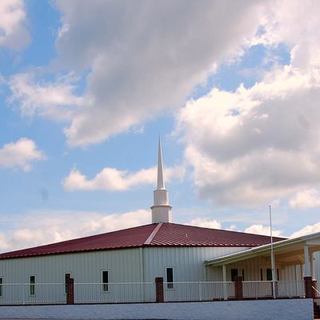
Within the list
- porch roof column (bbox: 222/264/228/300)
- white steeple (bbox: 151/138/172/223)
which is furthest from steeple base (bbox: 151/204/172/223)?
porch roof column (bbox: 222/264/228/300)

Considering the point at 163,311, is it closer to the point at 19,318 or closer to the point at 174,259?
the point at 174,259

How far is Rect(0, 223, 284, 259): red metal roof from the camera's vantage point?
120ft

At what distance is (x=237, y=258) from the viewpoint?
34.6 metres

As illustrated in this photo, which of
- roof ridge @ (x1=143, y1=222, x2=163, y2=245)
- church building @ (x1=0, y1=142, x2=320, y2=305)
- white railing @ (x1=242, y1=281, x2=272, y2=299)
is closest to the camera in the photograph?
white railing @ (x1=242, y1=281, x2=272, y2=299)

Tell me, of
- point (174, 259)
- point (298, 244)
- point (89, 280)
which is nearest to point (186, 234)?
point (174, 259)

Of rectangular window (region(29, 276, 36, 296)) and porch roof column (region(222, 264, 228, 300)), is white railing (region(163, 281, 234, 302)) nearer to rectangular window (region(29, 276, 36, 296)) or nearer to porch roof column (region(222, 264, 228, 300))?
porch roof column (region(222, 264, 228, 300))

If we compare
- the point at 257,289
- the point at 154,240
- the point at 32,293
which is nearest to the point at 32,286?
the point at 32,293

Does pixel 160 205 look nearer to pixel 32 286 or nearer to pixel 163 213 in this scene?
pixel 163 213

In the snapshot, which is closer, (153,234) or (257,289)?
(257,289)

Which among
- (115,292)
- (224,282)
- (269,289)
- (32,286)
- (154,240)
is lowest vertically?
(269,289)

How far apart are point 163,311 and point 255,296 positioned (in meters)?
4.91

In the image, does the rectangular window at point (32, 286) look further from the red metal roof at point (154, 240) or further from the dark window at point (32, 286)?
the red metal roof at point (154, 240)

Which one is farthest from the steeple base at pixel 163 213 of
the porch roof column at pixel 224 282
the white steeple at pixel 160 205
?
the porch roof column at pixel 224 282

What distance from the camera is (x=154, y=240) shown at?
3647 centimetres
